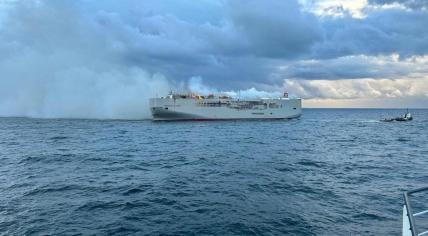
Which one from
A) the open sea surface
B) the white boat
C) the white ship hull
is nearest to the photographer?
the open sea surface

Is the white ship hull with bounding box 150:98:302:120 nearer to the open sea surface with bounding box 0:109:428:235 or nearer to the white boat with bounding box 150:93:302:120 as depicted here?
the white boat with bounding box 150:93:302:120

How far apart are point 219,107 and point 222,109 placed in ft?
4.35

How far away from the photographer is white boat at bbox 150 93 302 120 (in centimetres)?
10262

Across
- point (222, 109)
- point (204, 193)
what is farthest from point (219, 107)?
point (204, 193)

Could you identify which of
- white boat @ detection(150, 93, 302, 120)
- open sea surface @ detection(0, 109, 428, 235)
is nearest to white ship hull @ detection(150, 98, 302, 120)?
white boat @ detection(150, 93, 302, 120)

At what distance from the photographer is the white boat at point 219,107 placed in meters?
103

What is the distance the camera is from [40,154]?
3938cm

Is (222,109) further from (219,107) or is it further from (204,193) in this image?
(204,193)

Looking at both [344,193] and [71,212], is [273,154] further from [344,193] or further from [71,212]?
[71,212]

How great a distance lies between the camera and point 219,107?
109 metres

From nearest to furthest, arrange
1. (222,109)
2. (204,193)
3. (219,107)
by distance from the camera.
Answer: (204,193), (219,107), (222,109)

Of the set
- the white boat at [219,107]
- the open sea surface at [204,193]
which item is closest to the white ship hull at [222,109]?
the white boat at [219,107]

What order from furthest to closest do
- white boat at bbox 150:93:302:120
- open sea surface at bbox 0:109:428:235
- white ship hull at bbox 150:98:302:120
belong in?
1. white boat at bbox 150:93:302:120
2. white ship hull at bbox 150:98:302:120
3. open sea surface at bbox 0:109:428:235

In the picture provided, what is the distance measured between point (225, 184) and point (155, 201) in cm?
588
